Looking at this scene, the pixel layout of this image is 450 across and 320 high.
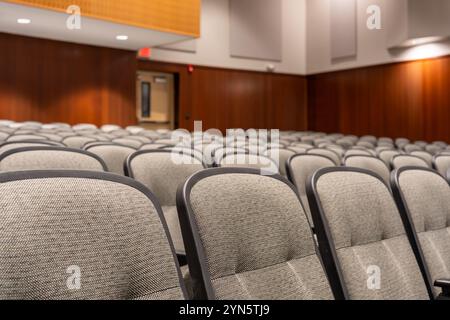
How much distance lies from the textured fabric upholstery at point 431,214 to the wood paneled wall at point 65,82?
980 cm

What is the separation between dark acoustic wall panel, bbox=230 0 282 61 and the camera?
13438 mm

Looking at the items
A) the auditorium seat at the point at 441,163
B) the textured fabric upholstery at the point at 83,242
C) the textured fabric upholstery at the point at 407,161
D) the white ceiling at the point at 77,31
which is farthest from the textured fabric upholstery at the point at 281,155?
the white ceiling at the point at 77,31

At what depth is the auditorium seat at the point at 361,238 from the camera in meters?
1.63

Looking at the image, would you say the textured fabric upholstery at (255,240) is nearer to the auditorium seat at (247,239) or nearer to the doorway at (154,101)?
the auditorium seat at (247,239)

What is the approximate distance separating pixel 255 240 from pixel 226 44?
12.5m

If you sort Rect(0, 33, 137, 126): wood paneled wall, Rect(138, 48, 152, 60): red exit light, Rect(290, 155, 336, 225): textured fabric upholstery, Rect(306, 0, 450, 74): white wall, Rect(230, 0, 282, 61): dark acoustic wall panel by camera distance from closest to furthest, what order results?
Rect(290, 155, 336, 225): textured fabric upholstery < Rect(0, 33, 137, 126): wood paneled wall < Rect(306, 0, 450, 74): white wall < Rect(138, 48, 152, 60): red exit light < Rect(230, 0, 282, 61): dark acoustic wall panel

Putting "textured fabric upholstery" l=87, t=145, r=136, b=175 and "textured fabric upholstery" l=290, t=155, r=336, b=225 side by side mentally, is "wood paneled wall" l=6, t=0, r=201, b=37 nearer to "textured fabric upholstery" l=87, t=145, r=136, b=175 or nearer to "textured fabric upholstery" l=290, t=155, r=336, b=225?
"textured fabric upholstery" l=87, t=145, r=136, b=175

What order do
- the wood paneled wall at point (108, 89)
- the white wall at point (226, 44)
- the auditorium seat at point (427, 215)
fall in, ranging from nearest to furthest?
the auditorium seat at point (427, 215) < the wood paneled wall at point (108, 89) < the white wall at point (226, 44)

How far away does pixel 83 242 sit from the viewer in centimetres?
104

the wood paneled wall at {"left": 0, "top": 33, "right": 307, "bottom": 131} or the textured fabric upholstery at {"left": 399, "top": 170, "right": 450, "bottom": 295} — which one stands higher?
the wood paneled wall at {"left": 0, "top": 33, "right": 307, "bottom": 131}

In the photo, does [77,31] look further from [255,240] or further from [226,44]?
[255,240]

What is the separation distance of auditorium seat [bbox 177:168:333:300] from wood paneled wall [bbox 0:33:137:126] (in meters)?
10.1

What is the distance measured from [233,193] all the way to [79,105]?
10551mm

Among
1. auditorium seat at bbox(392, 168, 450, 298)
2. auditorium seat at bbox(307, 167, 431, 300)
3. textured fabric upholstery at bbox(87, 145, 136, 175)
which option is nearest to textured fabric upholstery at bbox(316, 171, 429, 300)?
auditorium seat at bbox(307, 167, 431, 300)
